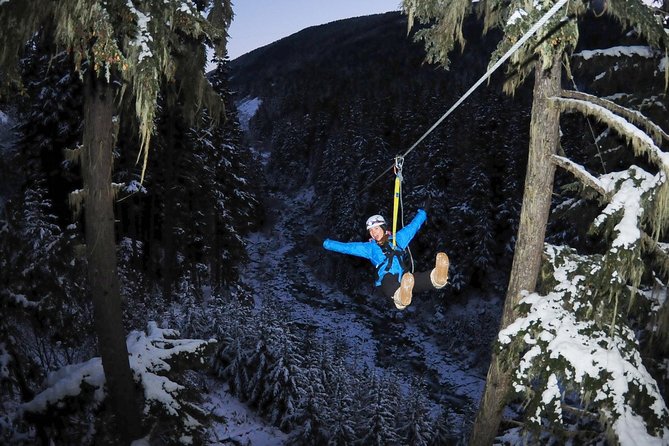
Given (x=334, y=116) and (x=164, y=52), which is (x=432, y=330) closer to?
(x=164, y=52)

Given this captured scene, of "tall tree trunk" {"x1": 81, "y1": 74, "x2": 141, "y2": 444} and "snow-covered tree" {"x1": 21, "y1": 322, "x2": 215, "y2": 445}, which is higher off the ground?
"tall tree trunk" {"x1": 81, "y1": 74, "x2": 141, "y2": 444}

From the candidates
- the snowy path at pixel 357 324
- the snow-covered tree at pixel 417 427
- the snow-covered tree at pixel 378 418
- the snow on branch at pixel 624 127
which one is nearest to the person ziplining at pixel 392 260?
the snow on branch at pixel 624 127

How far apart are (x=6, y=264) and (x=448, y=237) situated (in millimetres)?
28338

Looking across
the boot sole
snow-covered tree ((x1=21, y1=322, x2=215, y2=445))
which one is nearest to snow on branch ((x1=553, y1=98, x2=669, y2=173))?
the boot sole

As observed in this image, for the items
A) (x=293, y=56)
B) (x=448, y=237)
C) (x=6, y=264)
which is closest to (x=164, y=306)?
(x=6, y=264)

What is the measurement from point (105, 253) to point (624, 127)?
6068mm

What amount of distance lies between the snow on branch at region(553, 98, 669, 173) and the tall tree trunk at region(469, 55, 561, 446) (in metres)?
0.19

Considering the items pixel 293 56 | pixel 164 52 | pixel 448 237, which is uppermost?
pixel 293 56

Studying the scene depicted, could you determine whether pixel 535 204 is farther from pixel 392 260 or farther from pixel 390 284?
pixel 390 284

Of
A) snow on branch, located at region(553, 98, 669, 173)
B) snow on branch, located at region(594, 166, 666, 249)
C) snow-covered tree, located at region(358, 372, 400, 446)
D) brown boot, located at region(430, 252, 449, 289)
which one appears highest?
snow on branch, located at region(553, 98, 669, 173)

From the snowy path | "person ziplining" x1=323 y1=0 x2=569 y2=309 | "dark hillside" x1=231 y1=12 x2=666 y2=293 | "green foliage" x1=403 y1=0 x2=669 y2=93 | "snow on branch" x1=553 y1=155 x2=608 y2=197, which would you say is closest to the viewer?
"green foliage" x1=403 y1=0 x2=669 y2=93

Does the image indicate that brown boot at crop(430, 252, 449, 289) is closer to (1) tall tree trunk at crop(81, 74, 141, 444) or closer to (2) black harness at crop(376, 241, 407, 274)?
(2) black harness at crop(376, 241, 407, 274)

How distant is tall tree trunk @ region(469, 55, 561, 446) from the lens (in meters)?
5.09

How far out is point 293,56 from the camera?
642 ft
